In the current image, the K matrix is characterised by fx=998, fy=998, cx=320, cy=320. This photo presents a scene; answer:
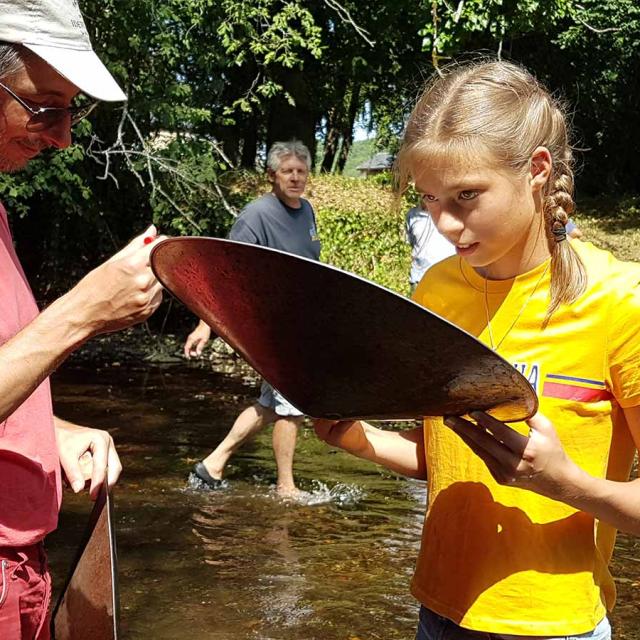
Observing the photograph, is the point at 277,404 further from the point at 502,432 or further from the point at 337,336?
the point at 337,336

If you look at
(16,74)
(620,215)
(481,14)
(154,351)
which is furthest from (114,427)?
(620,215)

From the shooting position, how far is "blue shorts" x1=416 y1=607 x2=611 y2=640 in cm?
208

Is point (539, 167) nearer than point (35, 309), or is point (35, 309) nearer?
point (539, 167)

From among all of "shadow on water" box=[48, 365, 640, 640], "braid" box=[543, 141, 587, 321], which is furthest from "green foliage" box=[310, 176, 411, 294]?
"braid" box=[543, 141, 587, 321]

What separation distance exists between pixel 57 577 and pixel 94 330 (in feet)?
12.0

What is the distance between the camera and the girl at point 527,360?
2.03 m

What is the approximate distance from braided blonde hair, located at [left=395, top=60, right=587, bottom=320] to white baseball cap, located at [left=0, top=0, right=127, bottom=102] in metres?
0.64

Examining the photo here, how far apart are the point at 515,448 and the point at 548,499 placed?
324 mm

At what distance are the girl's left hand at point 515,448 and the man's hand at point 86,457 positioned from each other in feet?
3.15

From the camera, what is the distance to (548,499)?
82.2 inches

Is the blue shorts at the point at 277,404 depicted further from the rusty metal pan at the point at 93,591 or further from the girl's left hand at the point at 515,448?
the girl's left hand at the point at 515,448

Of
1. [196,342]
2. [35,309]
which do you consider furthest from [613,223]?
[35,309]

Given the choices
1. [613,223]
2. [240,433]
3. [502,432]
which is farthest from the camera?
[613,223]

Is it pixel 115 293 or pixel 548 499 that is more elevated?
pixel 115 293
